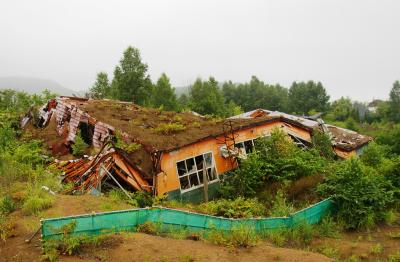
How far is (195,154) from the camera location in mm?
14953

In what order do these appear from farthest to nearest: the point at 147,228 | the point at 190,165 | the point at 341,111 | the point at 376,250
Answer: the point at 341,111 → the point at 190,165 → the point at 376,250 → the point at 147,228

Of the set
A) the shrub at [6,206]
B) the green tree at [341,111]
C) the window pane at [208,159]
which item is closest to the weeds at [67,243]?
the shrub at [6,206]

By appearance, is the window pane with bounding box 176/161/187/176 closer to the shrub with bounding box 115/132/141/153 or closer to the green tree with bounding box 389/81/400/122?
the shrub with bounding box 115/132/141/153

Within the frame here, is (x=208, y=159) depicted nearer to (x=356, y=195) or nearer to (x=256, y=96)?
(x=356, y=195)

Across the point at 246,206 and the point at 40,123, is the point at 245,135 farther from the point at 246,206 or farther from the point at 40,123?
the point at 40,123

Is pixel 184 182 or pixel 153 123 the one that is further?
pixel 153 123

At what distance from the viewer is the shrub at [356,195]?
12.3 m

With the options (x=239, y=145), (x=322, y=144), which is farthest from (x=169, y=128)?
(x=322, y=144)

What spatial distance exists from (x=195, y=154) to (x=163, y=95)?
1901cm

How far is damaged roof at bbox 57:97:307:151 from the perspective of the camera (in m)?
14.4

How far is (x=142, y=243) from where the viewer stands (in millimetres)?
7027

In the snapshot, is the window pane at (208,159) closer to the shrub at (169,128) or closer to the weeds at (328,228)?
the shrub at (169,128)

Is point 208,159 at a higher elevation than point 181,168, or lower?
higher

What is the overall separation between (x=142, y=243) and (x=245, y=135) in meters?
10.2
